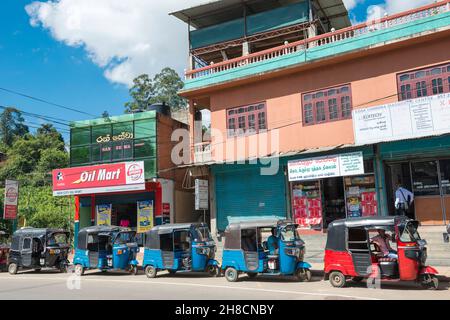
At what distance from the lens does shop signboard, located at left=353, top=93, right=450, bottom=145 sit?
592 inches

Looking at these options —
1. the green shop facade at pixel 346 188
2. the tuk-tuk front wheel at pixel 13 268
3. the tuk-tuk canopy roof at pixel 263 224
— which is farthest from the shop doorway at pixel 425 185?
the tuk-tuk front wheel at pixel 13 268

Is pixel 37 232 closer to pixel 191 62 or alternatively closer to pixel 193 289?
pixel 193 289

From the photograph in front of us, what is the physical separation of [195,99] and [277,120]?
16.8 feet

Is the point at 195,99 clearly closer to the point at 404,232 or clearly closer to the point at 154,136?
the point at 154,136

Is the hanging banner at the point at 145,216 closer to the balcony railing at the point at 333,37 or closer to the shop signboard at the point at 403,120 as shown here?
the balcony railing at the point at 333,37

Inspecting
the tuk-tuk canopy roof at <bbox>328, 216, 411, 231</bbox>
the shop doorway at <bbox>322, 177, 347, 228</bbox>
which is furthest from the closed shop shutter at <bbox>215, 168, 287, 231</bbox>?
the tuk-tuk canopy roof at <bbox>328, 216, 411, 231</bbox>

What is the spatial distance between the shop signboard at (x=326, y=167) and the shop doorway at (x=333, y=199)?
1.49 metres

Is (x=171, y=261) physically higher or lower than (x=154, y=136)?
lower

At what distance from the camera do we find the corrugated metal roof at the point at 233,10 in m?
23.0

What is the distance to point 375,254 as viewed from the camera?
34.8 feet

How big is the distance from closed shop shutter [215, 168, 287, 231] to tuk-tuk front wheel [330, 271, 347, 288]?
808 centimetres
